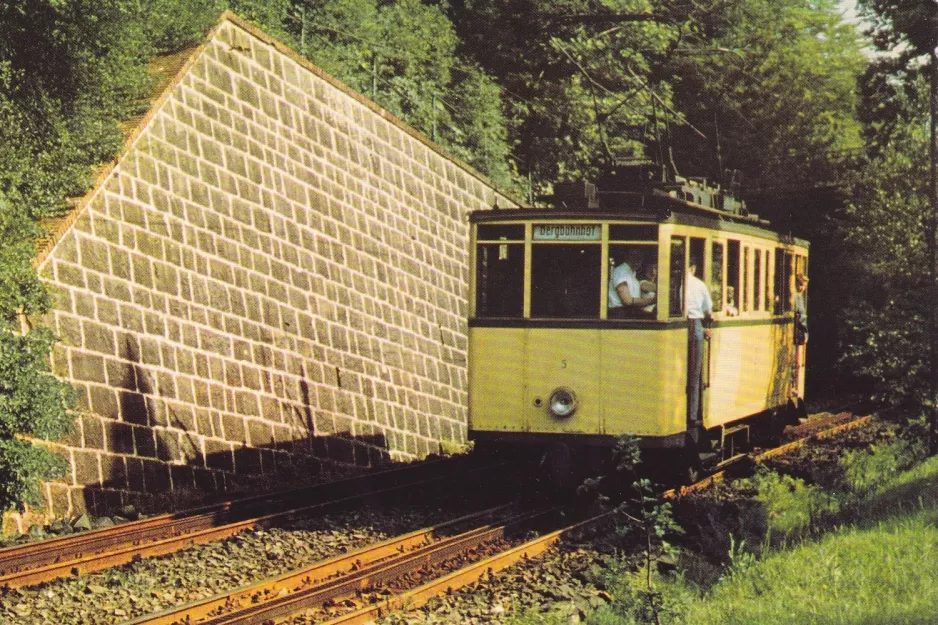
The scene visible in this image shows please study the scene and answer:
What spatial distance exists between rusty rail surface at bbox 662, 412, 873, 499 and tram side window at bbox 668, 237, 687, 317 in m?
2.25

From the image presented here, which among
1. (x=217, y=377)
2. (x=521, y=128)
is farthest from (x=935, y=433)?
(x=521, y=128)

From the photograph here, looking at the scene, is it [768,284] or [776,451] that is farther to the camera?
[776,451]

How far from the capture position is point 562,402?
1175 centimetres

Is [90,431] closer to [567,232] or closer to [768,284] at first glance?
[567,232]

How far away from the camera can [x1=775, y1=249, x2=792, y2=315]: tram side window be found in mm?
15898

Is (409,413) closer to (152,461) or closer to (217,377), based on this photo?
(217,377)

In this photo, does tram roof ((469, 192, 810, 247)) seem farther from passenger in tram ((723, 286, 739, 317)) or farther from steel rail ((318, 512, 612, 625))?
steel rail ((318, 512, 612, 625))

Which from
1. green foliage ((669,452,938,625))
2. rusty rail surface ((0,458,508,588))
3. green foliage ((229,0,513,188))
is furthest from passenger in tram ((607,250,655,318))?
green foliage ((229,0,513,188))

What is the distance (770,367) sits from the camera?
15766 millimetres

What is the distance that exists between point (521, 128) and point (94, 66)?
17038 mm

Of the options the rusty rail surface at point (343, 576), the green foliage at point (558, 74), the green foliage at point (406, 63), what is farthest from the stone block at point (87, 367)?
the green foliage at point (558, 74)

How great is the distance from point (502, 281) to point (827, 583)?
457cm

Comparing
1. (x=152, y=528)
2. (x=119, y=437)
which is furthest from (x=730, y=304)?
(x=119, y=437)

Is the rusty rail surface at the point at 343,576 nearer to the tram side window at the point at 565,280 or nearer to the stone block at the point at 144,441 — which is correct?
the tram side window at the point at 565,280
